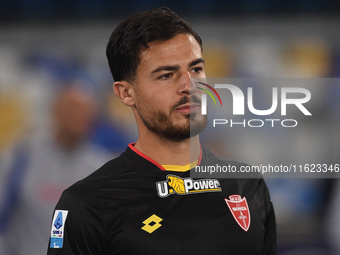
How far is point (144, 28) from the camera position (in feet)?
4.73

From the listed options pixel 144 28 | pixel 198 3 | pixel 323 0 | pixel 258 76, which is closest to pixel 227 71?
pixel 258 76

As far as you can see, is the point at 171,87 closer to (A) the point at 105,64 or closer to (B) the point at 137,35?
(B) the point at 137,35

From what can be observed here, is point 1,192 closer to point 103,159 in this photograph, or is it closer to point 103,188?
point 103,159

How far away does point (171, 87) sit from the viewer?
1.38 meters

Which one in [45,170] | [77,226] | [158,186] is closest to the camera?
[77,226]

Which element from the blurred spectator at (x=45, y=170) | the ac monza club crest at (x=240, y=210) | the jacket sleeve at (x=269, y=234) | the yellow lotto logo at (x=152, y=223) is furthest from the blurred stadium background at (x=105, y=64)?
the yellow lotto logo at (x=152, y=223)

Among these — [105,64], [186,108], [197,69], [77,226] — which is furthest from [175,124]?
[105,64]

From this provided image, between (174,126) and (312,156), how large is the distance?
2.28 m

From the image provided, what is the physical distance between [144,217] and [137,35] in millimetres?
590

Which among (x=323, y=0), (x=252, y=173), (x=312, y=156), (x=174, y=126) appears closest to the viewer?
(x=174, y=126)

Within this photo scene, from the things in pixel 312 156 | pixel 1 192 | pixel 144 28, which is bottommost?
pixel 1 192

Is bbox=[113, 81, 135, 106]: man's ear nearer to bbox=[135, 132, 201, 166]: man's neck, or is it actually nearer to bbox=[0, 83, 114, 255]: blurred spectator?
bbox=[135, 132, 201, 166]: man's neck

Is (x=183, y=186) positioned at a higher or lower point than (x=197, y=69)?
lower

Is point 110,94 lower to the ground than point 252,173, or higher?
higher
